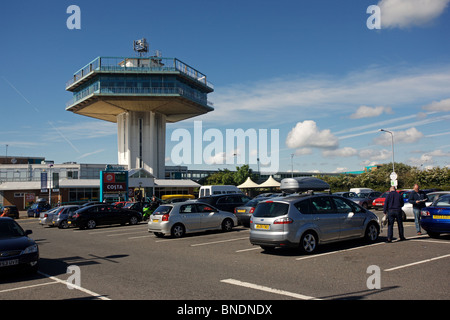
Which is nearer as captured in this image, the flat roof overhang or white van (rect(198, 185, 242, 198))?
white van (rect(198, 185, 242, 198))

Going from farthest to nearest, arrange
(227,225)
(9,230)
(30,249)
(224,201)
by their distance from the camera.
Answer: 1. (224,201)
2. (227,225)
3. (9,230)
4. (30,249)

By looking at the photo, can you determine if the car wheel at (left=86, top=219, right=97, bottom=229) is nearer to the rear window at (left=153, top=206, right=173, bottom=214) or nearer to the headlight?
the rear window at (left=153, top=206, right=173, bottom=214)

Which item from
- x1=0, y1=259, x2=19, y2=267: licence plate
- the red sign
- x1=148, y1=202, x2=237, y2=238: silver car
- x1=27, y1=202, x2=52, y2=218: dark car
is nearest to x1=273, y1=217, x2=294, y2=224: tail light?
x1=0, y1=259, x2=19, y2=267: licence plate

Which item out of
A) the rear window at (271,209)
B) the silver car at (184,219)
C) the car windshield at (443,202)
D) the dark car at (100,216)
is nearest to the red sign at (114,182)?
the dark car at (100,216)

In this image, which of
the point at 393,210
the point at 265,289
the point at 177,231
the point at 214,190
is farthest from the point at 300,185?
the point at 214,190

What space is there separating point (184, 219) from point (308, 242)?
683 centimetres

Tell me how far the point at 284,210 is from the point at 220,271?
2.68m

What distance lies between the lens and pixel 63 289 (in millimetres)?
7652

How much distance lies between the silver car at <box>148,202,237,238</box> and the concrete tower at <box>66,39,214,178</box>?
5236 centimetres

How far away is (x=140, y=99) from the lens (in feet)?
222

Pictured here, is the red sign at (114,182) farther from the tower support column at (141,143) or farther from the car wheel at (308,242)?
the car wheel at (308,242)

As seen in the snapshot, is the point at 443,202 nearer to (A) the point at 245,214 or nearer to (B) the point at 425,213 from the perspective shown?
(B) the point at 425,213

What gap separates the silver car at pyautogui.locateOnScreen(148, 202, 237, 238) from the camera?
52.1ft
